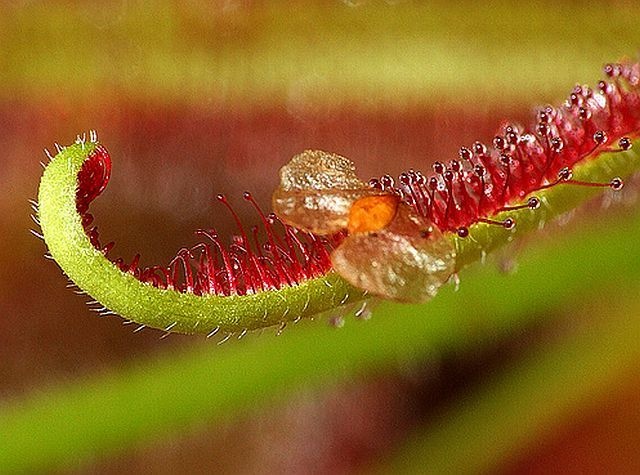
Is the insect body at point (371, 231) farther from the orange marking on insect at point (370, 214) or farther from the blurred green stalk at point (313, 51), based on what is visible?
the blurred green stalk at point (313, 51)

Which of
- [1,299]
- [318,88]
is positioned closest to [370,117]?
[318,88]

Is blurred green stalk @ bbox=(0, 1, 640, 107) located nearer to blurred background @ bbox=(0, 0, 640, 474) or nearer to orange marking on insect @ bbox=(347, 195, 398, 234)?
blurred background @ bbox=(0, 0, 640, 474)

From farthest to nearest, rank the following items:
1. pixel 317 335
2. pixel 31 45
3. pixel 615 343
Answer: pixel 615 343 → pixel 31 45 → pixel 317 335

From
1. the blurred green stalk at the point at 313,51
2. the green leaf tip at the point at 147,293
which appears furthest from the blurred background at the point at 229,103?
the green leaf tip at the point at 147,293

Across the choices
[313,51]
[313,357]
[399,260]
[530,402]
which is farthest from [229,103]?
[399,260]

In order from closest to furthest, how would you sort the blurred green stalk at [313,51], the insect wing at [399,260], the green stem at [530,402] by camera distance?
the insect wing at [399,260] < the blurred green stalk at [313,51] < the green stem at [530,402]

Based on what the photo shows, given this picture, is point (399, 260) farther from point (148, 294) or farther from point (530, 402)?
point (530, 402)

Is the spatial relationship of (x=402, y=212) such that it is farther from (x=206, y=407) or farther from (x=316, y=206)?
(x=206, y=407)
